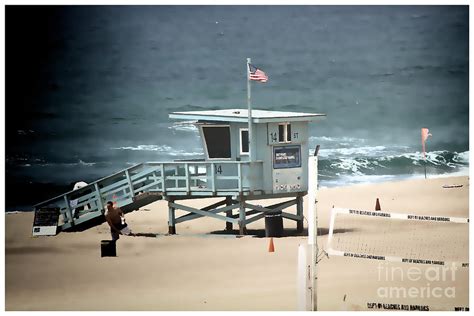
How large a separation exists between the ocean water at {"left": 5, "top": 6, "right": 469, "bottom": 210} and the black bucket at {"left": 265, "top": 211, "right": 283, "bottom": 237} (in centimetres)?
855

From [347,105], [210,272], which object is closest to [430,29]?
[347,105]

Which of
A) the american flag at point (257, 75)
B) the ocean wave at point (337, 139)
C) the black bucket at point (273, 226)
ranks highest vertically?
the american flag at point (257, 75)

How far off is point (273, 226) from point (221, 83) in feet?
33.9

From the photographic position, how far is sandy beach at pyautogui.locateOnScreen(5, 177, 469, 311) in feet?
72.2

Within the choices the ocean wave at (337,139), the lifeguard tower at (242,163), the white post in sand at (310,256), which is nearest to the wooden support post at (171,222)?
the lifeguard tower at (242,163)

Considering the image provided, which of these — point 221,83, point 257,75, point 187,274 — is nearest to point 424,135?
point 221,83

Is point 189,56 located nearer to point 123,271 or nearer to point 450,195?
point 450,195

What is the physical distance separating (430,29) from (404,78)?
206 cm

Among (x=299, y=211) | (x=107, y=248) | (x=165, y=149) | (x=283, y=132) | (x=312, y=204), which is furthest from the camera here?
(x=165, y=149)

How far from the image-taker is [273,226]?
2706cm

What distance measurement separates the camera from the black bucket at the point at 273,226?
1065 inches

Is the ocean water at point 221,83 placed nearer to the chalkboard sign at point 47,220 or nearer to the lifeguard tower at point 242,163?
the chalkboard sign at point 47,220

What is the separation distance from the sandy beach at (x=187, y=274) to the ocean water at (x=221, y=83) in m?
6.19

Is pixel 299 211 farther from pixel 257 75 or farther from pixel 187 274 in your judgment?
pixel 187 274
